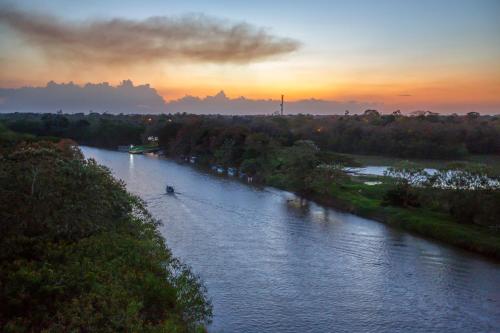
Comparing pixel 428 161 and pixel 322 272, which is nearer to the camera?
pixel 322 272

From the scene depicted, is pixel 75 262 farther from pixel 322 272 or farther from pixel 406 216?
pixel 406 216

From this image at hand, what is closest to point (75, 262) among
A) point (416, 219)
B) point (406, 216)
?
point (416, 219)

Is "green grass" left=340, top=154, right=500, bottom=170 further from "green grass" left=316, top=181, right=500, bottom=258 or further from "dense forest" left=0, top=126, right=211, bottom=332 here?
"dense forest" left=0, top=126, right=211, bottom=332

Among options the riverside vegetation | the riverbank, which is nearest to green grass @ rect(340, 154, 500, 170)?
the riverside vegetation

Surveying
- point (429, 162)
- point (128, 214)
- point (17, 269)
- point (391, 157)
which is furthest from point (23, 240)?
point (391, 157)

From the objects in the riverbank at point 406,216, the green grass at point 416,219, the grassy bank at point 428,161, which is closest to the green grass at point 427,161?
the grassy bank at point 428,161

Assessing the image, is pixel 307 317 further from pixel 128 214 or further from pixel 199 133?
pixel 199 133
